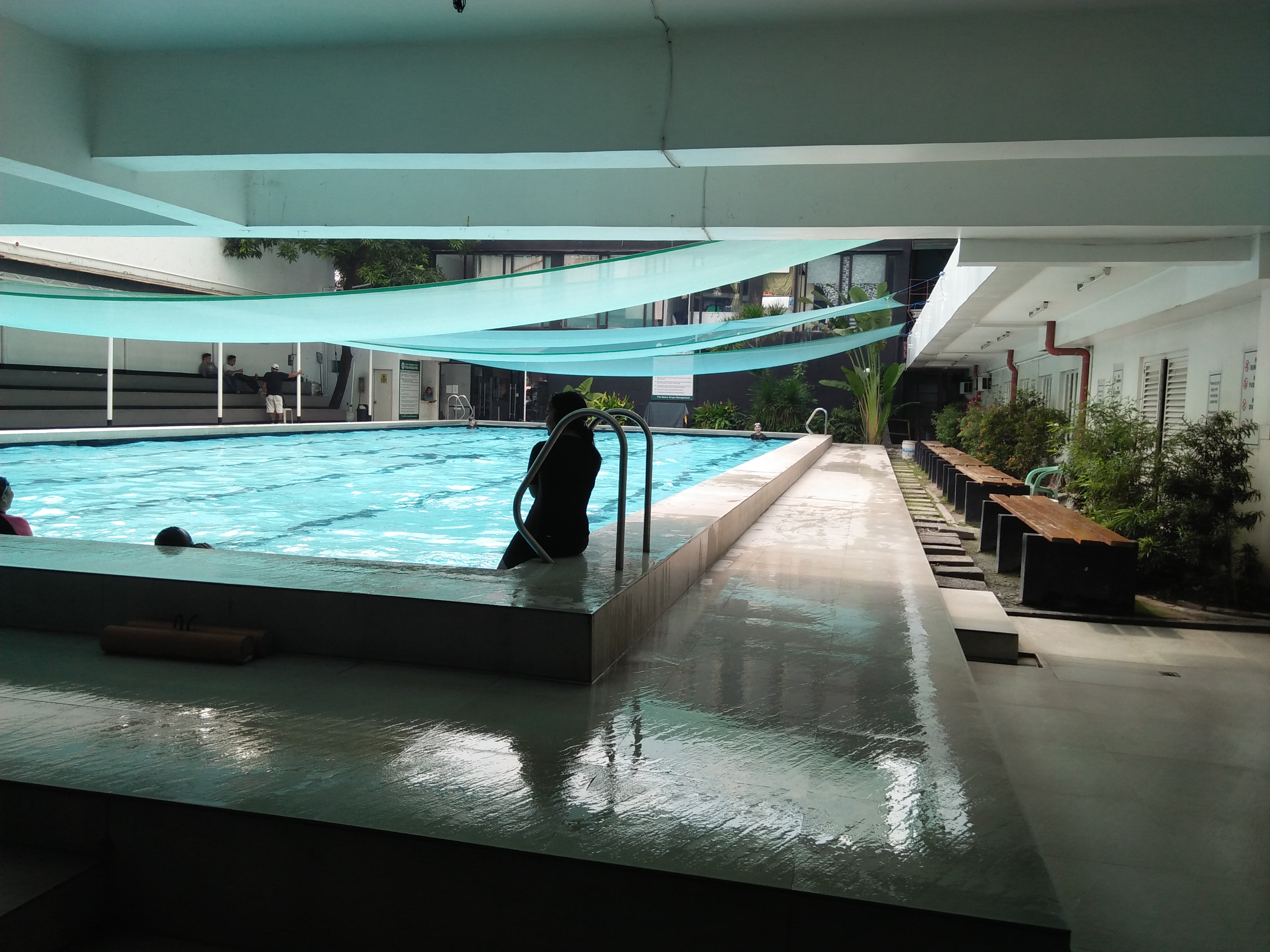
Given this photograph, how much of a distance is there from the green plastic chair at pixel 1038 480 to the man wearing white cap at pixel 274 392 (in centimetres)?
1325

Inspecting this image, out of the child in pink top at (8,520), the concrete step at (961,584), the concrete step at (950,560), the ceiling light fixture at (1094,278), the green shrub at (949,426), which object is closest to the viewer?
the child in pink top at (8,520)

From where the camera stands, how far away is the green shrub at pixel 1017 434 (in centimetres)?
1147

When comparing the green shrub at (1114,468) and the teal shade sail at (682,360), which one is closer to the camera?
the green shrub at (1114,468)

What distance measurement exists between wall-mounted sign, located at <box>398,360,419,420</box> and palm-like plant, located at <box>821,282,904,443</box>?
37.9 feet

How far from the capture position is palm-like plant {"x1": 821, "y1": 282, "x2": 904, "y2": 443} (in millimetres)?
18250

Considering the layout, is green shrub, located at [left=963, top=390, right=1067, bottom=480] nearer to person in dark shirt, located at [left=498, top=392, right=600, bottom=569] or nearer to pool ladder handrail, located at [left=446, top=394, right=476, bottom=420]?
person in dark shirt, located at [left=498, top=392, right=600, bottom=569]

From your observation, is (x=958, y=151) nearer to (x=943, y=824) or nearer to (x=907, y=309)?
(x=943, y=824)

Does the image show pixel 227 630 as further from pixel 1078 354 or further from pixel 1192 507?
pixel 1078 354

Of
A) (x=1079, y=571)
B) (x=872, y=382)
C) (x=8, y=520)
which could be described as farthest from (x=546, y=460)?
(x=872, y=382)

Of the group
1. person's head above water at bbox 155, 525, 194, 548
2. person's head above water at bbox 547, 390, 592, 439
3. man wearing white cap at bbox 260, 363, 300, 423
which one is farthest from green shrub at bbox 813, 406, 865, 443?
person's head above water at bbox 155, 525, 194, 548

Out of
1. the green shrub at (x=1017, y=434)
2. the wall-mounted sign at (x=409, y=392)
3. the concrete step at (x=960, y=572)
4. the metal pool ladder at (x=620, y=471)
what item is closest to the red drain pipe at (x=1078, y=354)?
the green shrub at (x=1017, y=434)

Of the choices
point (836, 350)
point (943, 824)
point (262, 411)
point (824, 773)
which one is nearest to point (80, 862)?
point (824, 773)

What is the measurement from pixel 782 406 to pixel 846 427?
1623 mm

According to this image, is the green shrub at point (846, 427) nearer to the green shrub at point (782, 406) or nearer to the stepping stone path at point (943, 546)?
the green shrub at point (782, 406)
